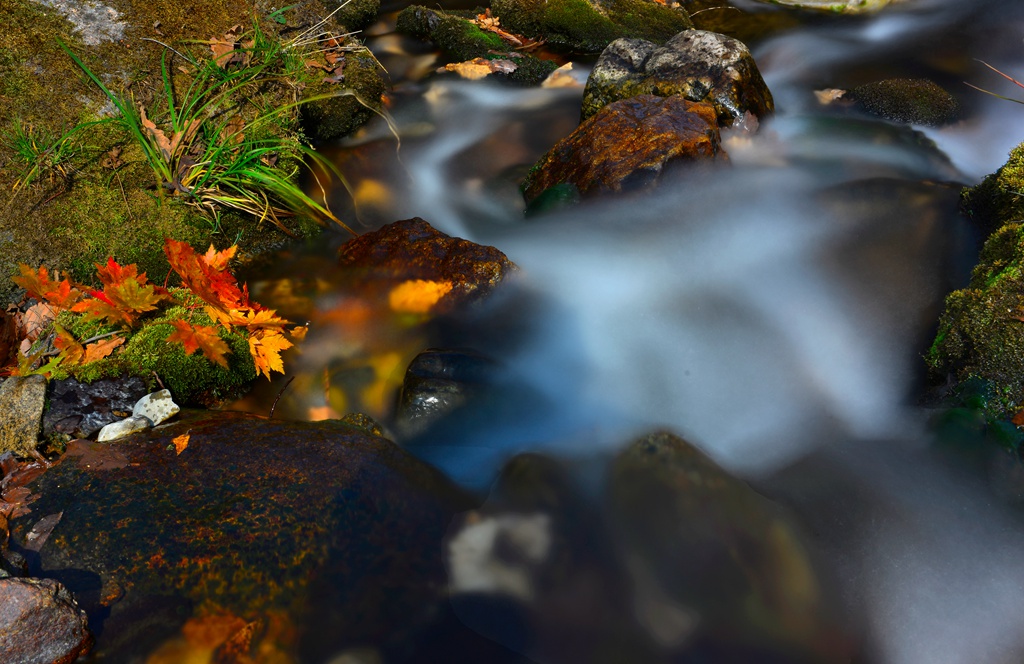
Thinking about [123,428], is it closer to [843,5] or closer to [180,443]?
[180,443]

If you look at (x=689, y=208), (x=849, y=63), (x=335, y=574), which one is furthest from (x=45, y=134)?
(x=849, y=63)

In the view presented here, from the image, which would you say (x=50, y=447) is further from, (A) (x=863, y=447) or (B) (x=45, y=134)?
(A) (x=863, y=447)

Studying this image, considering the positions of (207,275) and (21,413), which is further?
(207,275)

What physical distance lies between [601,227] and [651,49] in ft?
8.14

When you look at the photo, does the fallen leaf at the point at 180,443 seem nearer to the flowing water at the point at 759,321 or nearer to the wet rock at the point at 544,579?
the flowing water at the point at 759,321

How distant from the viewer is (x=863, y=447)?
3.60m

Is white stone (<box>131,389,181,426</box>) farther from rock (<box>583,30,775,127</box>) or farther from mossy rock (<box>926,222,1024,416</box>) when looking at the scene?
rock (<box>583,30,775,127</box>)

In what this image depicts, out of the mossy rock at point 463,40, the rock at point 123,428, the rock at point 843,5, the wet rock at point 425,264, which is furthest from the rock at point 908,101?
the rock at point 123,428

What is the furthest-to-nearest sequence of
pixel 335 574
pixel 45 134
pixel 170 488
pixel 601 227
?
pixel 601 227
pixel 45 134
pixel 170 488
pixel 335 574

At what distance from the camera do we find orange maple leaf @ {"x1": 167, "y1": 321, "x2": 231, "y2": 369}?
11.4ft

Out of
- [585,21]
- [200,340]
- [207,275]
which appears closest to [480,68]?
[585,21]

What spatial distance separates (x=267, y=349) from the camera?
3.86m

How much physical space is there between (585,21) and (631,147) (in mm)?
3416

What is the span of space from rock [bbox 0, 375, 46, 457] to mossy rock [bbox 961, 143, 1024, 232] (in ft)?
20.0
